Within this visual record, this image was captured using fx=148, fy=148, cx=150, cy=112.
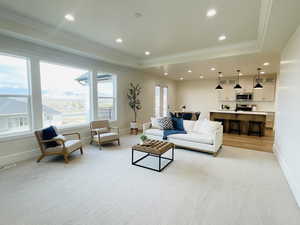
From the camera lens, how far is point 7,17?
2824mm

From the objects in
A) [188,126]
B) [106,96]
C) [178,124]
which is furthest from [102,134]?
[188,126]

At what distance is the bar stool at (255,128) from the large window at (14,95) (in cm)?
764

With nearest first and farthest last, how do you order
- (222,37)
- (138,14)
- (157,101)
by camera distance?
(138,14) < (222,37) < (157,101)

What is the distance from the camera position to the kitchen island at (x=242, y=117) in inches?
232

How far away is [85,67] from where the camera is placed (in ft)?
15.5

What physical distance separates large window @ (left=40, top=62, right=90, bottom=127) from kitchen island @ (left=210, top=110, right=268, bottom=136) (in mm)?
5652

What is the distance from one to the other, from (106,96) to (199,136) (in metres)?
3.57

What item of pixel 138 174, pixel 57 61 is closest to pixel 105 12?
pixel 57 61

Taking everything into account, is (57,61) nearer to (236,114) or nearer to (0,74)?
(0,74)

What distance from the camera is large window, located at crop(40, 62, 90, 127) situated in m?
3.97

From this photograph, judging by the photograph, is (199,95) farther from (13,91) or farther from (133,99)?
(13,91)

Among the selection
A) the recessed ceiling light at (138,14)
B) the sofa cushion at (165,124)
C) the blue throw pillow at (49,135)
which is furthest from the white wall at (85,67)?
the recessed ceiling light at (138,14)

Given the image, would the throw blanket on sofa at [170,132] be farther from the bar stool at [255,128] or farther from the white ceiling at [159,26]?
the bar stool at [255,128]

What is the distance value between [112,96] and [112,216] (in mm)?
4509
